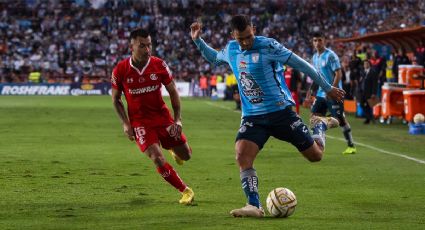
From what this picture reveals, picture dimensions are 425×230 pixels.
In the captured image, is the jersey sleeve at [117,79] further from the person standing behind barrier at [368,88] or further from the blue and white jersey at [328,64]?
the person standing behind barrier at [368,88]

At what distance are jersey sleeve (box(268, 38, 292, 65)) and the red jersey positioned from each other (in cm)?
192

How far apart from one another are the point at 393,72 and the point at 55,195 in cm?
2346

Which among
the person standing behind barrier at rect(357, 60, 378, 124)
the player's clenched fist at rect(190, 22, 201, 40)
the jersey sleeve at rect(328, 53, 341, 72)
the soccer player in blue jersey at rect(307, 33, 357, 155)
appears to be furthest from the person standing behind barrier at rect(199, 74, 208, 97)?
the player's clenched fist at rect(190, 22, 201, 40)

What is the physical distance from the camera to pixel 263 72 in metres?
10.2

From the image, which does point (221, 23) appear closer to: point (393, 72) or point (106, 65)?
point (106, 65)

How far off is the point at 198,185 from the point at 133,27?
5725 cm

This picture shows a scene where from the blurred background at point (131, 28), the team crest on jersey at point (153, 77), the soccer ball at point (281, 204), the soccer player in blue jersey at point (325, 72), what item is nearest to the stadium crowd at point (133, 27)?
the blurred background at point (131, 28)

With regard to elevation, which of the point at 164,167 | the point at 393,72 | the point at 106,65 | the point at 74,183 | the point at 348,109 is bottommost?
the point at 106,65

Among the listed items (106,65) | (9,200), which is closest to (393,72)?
(9,200)

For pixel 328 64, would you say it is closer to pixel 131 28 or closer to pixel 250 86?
pixel 250 86

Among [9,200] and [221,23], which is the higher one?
[9,200]

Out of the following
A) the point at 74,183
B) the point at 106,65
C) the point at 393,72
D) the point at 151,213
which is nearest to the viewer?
the point at 151,213

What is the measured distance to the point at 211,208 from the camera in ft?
35.1

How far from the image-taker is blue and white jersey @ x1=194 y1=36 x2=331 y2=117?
396 inches
